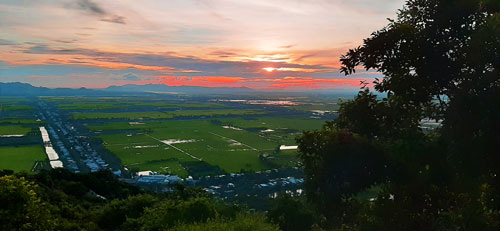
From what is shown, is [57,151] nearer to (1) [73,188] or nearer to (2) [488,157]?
(1) [73,188]

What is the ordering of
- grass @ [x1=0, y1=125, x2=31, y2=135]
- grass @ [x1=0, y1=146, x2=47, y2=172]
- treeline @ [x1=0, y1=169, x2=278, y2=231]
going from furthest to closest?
grass @ [x1=0, y1=125, x2=31, y2=135] < grass @ [x1=0, y1=146, x2=47, y2=172] < treeline @ [x1=0, y1=169, x2=278, y2=231]

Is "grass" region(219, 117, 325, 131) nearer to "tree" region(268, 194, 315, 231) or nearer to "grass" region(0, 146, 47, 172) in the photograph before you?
"grass" region(0, 146, 47, 172)

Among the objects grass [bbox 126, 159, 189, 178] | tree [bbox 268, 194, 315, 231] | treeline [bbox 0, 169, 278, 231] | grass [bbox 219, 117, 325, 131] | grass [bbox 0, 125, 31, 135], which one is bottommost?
grass [bbox 126, 159, 189, 178]

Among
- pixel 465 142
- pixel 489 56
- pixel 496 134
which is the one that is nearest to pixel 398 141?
pixel 465 142

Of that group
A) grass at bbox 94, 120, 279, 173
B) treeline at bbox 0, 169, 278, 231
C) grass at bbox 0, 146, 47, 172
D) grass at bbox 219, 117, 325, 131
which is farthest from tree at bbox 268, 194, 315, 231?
grass at bbox 219, 117, 325, 131

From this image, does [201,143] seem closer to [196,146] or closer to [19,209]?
[196,146]

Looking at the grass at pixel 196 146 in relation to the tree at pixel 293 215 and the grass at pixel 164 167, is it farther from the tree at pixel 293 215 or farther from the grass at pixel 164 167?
the tree at pixel 293 215

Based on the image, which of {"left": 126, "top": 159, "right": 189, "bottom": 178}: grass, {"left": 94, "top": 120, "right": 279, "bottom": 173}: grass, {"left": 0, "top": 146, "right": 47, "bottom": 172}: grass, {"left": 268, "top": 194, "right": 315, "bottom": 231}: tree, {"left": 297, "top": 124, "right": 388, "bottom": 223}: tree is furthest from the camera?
{"left": 94, "top": 120, "right": 279, "bottom": 173}: grass
